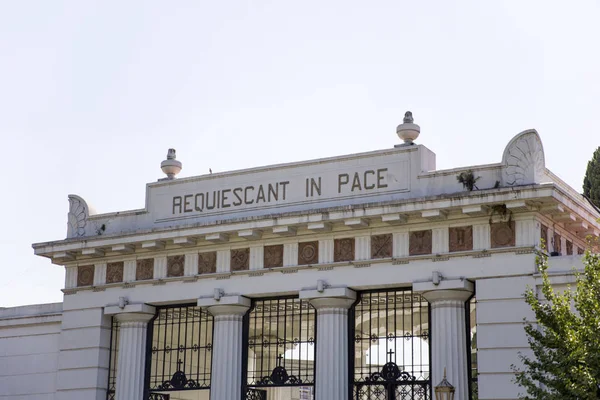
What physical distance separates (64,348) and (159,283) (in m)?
3.91

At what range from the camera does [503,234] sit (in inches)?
999

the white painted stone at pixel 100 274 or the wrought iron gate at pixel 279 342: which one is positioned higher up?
the white painted stone at pixel 100 274

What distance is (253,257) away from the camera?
2859 cm

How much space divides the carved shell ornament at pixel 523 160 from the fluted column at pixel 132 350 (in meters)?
11.2

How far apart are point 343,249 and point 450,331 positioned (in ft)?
12.0

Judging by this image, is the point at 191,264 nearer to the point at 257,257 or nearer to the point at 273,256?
the point at 257,257

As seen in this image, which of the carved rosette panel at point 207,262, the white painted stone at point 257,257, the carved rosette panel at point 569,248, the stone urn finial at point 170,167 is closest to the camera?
the carved rosette panel at point 569,248

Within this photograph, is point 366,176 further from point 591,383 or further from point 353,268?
point 591,383

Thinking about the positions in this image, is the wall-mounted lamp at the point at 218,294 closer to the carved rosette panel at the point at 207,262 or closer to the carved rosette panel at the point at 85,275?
the carved rosette panel at the point at 207,262

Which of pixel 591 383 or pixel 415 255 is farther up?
pixel 415 255

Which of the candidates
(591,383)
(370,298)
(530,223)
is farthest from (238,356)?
(591,383)

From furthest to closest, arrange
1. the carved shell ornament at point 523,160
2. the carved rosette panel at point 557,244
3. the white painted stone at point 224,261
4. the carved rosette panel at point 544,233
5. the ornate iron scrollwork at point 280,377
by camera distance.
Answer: the white painted stone at point 224,261, the ornate iron scrollwork at point 280,377, the carved rosette panel at point 557,244, the carved rosette panel at point 544,233, the carved shell ornament at point 523,160

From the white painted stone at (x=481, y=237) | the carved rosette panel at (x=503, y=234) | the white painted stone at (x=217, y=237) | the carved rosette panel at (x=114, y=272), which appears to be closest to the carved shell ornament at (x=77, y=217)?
the carved rosette panel at (x=114, y=272)

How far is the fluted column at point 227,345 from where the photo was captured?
1116 inches
